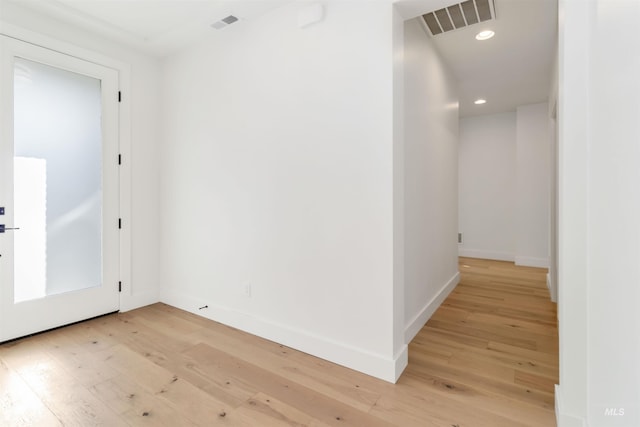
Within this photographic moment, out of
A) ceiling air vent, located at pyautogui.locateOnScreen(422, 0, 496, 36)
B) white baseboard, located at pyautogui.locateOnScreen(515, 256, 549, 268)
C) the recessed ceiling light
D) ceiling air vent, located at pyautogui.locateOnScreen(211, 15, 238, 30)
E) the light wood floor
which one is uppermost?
the recessed ceiling light

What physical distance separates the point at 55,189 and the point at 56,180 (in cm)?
8

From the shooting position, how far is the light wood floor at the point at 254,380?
1.60 metres

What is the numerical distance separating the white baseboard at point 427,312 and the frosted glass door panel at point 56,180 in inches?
121

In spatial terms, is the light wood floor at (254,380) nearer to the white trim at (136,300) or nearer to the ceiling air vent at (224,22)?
the white trim at (136,300)

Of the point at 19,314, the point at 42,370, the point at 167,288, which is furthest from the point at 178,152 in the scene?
the point at 42,370

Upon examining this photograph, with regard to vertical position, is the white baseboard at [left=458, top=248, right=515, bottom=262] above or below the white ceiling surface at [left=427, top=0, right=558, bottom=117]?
below

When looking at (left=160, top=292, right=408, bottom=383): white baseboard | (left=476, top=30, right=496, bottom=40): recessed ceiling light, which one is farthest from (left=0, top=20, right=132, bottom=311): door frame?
(left=476, top=30, right=496, bottom=40): recessed ceiling light

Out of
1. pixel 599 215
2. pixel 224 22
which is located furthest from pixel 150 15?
pixel 599 215

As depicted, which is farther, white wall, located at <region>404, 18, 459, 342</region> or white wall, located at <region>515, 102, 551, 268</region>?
white wall, located at <region>515, 102, 551, 268</region>

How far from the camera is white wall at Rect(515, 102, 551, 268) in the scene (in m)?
5.03

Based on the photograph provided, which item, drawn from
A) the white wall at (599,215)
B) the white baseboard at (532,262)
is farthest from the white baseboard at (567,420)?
the white baseboard at (532,262)

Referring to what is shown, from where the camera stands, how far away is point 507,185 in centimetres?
564

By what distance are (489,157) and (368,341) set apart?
525 centimetres

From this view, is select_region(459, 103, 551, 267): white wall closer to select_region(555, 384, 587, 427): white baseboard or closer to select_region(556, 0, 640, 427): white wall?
select_region(556, 0, 640, 427): white wall
